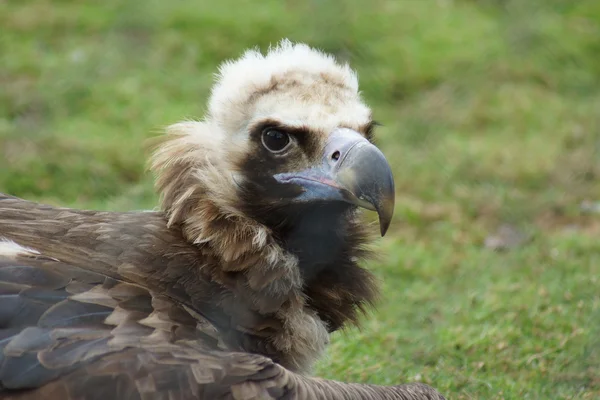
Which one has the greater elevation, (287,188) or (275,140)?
(275,140)

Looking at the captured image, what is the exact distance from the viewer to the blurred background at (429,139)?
4.75m

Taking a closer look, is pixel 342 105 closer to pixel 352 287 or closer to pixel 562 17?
pixel 352 287

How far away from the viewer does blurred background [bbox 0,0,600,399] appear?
15.6 feet

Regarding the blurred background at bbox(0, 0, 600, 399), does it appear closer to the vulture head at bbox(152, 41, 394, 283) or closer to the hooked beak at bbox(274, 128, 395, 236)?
the vulture head at bbox(152, 41, 394, 283)

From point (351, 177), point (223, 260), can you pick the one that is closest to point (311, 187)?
point (351, 177)

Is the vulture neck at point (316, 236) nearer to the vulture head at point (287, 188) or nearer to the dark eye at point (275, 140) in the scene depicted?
the vulture head at point (287, 188)

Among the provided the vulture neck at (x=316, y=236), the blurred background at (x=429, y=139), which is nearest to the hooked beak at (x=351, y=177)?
the vulture neck at (x=316, y=236)

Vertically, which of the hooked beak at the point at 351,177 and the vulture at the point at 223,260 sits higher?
the hooked beak at the point at 351,177

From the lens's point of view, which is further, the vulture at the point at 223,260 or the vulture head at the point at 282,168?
the vulture head at the point at 282,168

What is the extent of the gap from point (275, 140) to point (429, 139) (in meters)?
4.33

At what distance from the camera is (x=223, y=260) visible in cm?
337

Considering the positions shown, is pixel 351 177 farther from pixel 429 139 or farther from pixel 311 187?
pixel 429 139

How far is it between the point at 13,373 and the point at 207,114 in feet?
4.78

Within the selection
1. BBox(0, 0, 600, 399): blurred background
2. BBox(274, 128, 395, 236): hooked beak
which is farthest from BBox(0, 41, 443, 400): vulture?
BBox(0, 0, 600, 399): blurred background
